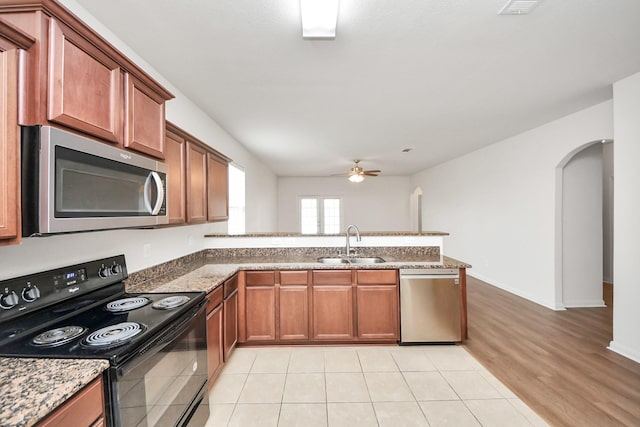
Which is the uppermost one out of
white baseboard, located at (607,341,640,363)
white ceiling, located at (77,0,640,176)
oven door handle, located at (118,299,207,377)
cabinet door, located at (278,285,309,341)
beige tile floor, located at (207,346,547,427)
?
white ceiling, located at (77,0,640,176)

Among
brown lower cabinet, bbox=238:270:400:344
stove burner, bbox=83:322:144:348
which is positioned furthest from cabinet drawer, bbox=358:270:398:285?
stove burner, bbox=83:322:144:348

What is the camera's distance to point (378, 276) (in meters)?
2.99

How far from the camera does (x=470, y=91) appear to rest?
297cm

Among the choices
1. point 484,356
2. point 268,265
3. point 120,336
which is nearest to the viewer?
point 120,336

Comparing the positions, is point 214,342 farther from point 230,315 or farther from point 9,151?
point 9,151

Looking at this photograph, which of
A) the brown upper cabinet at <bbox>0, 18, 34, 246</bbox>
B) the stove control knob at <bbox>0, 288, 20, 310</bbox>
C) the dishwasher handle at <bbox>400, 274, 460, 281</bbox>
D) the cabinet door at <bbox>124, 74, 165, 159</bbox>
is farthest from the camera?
the dishwasher handle at <bbox>400, 274, 460, 281</bbox>

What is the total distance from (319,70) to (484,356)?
306 cm

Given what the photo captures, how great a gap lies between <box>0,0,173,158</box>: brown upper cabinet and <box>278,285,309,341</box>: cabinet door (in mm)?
1893

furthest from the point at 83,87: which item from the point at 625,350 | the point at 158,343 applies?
the point at 625,350

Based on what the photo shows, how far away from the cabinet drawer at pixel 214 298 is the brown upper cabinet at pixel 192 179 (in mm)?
589

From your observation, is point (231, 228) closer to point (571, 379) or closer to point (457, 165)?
point (571, 379)

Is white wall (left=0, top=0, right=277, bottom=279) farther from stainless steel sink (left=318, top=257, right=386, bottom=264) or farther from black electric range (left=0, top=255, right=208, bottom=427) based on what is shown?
stainless steel sink (left=318, top=257, right=386, bottom=264)

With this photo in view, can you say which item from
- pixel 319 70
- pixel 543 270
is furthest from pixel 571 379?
pixel 319 70

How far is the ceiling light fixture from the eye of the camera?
1636 mm
